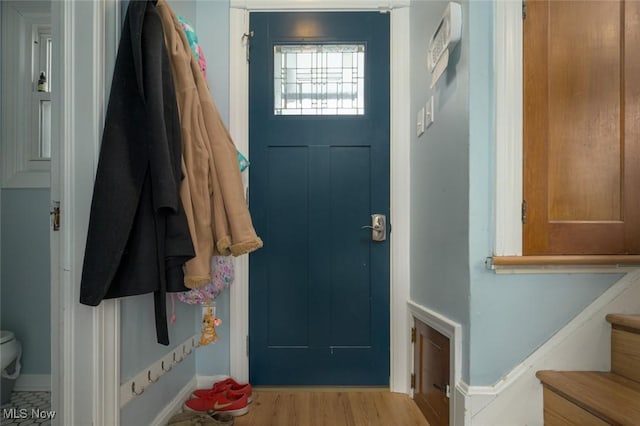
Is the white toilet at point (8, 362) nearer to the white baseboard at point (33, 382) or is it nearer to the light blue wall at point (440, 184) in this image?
the white baseboard at point (33, 382)

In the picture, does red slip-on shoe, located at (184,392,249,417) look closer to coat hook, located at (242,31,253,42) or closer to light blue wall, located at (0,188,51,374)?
light blue wall, located at (0,188,51,374)

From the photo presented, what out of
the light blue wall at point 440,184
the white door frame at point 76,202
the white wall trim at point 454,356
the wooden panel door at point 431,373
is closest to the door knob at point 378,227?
the light blue wall at point 440,184

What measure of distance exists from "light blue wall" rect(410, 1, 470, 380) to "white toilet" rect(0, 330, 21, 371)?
2118 mm

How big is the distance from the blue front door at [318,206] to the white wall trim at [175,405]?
1.09 ft

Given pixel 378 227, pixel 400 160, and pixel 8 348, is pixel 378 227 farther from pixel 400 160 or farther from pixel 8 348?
pixel 8 348

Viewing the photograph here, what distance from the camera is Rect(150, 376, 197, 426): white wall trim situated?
1518 mm

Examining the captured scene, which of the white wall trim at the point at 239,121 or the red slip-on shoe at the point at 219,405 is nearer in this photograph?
the red slip-on shoe at the point at 219,405

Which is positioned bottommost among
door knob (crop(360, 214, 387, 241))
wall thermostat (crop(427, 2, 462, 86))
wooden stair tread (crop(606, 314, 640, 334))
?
wooden stair tread (crop(606, 314, 640, 334))

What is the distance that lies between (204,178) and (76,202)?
0.39m

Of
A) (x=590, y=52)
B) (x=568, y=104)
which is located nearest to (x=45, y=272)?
(x=568, y=104)

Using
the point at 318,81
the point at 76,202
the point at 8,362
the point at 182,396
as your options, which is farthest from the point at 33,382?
the point at 318,81

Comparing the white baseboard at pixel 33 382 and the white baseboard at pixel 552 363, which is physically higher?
the white baseboard at pixel 552 363

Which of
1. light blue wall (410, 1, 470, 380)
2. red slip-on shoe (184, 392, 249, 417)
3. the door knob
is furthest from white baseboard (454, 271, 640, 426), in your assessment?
red slip-on shoe (184, 392, 249, 417)

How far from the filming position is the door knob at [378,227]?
2.02m
